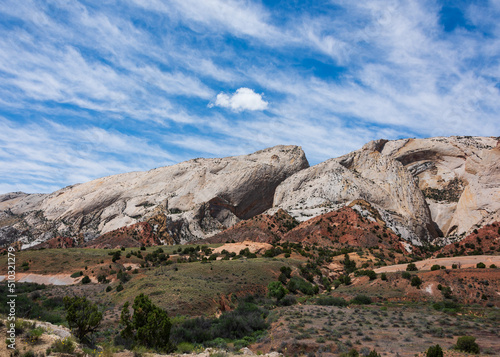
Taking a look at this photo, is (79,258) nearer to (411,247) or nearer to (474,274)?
(474,274)

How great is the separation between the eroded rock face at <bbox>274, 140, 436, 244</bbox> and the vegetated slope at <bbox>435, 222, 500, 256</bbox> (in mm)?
16309

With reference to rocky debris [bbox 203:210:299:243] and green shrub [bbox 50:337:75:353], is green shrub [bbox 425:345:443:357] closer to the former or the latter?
green shrub [bbox 50:337:75:353]

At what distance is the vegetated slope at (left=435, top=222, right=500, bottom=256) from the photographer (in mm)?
45534

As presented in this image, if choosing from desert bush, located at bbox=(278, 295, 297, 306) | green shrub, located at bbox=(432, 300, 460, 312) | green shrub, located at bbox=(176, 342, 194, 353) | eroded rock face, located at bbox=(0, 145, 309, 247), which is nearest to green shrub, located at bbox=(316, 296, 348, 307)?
desert bush, located at bbox=(278, 295, 297, 306)

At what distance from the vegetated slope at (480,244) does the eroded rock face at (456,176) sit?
10585 mm

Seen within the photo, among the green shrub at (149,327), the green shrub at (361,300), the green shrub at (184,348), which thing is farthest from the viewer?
the green shrub at (361,300)

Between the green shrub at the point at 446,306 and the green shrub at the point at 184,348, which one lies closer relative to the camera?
the green shrub at the point at 184,348

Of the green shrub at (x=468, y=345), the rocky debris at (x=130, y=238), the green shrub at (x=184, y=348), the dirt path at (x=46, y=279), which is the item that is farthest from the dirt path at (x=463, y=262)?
the rocky debris at (x=130, y=238)

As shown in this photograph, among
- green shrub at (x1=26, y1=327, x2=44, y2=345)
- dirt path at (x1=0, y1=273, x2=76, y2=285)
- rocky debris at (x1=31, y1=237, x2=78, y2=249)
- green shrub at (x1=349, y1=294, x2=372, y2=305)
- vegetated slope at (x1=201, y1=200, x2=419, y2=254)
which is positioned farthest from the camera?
rocky debris at (x1=31, y1=237, x2=78, y2=249)

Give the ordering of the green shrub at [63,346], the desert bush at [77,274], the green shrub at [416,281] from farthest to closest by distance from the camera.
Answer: the desert bush at [77,274] < the green shrub at [416,281] < the green shrub at [63,346]

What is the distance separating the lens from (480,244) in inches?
1881

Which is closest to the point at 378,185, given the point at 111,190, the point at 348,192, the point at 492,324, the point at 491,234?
the point at 348,192

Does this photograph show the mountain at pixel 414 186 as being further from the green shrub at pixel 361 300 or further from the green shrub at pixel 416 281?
the green shrub at pixel 361 300

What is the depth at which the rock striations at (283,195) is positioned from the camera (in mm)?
71312
